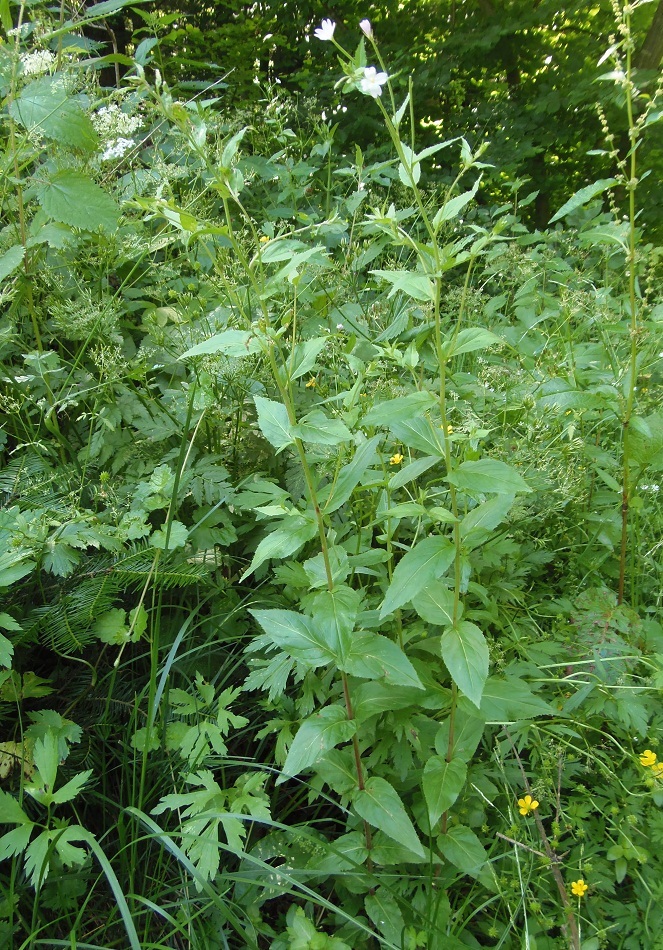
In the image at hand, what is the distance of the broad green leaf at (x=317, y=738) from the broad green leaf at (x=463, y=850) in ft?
1.06

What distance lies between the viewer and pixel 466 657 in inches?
43.3

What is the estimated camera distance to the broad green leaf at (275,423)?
119cm

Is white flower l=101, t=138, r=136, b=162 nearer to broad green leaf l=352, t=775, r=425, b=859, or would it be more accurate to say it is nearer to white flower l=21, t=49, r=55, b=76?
white flower l=21, t=49, r=55, b=76

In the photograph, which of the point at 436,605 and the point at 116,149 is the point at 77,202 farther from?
the point at 436,605

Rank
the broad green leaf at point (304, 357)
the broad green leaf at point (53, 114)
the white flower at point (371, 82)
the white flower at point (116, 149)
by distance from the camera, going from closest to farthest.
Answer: the white flower at point (371, 82)
the broad green leaf at point (304, 357)
the broad green leaf at point (53, 114)
the white flower at point (116, 149)

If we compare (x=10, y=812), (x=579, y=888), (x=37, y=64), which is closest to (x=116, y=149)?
(x=37, y=64)

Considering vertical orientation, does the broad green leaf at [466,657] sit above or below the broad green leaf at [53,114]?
below

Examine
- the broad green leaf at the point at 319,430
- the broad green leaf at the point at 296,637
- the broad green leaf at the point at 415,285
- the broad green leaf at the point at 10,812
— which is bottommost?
the broad green leaf at the point at 10,812

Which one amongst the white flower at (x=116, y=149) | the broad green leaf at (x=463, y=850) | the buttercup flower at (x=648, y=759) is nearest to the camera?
the broad green leaf at (x=463, y=850)

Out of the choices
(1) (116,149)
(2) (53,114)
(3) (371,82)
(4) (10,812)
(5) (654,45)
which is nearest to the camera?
(3) (371,82)

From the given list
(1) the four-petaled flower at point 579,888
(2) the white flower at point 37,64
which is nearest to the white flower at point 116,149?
(2) the white flower at point 37,64

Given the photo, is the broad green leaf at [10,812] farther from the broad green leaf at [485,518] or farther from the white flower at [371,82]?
the white flower at [371,82]

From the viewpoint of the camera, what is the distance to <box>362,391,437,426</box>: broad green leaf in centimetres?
105

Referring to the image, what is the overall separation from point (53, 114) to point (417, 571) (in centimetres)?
154
